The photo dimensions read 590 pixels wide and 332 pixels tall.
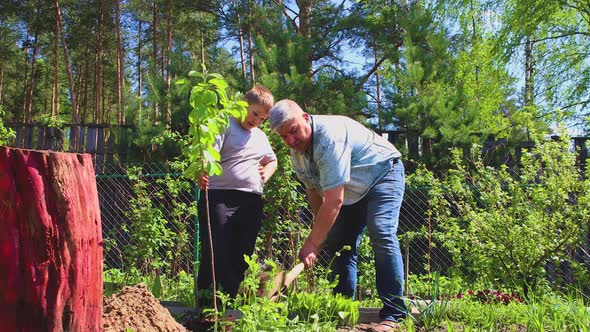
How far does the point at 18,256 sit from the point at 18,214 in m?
0.11

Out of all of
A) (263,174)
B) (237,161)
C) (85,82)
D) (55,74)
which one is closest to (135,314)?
(237,161)

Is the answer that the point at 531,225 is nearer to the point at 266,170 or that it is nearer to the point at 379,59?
the point at 266,170

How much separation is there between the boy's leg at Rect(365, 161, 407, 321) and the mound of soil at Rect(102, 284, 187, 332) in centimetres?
100

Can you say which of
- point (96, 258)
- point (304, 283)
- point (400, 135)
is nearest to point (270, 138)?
point (304, 283)

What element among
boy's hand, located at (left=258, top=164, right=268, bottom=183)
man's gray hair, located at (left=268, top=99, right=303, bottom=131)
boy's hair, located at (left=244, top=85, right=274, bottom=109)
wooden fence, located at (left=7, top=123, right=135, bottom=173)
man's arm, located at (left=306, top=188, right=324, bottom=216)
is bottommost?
man's arm, located at (left=306, top=188, right=324, bottom=216)

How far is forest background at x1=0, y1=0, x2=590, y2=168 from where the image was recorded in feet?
26.6

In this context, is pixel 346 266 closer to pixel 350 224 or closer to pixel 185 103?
pixel 350 224

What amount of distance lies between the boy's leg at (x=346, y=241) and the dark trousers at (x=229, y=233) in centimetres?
44

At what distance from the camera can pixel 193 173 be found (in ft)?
7.45

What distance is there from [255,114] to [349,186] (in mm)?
625

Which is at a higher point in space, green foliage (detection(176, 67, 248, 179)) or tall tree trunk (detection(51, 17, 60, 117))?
tall tree trunk (detection(51, 17, 60, 117))

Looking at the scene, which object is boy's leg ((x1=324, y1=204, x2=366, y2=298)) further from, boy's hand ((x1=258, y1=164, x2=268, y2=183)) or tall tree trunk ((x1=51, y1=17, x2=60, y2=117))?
tall tree trunk ((x1=51, y1=17, x2=60, y2=117))

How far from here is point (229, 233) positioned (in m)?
2.80

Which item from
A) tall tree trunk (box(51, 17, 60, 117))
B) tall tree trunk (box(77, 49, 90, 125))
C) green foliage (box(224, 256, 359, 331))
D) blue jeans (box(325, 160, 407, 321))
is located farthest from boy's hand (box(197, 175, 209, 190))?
tall tree trunk (box(77, 49, 90, 125))
